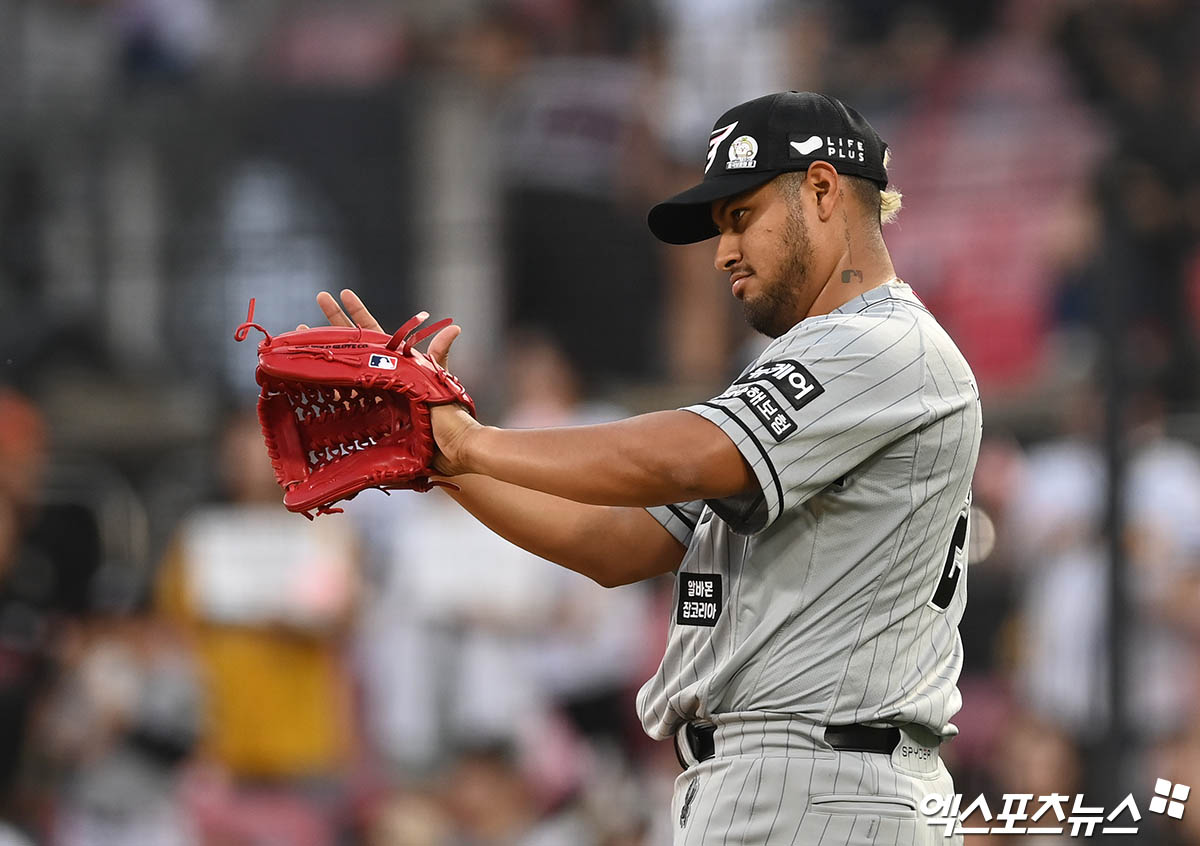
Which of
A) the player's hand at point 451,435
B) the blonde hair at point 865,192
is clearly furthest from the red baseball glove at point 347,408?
the blonde hair at point 865,192

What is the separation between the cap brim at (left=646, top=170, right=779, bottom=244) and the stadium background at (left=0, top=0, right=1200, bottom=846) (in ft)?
9.47

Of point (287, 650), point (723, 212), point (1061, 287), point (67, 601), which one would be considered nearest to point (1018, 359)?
point (1061, 287)

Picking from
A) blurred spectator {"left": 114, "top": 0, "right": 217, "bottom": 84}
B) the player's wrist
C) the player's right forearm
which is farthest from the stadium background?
the player's wrist

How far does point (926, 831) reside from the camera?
9.30ft

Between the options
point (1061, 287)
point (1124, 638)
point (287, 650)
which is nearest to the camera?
point (1124, 638)

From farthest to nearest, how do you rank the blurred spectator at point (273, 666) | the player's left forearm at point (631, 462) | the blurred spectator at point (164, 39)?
the blurred spectator at point (164, 39) → the blurred spectator at point (273, 666) → the player's left forearm at point (631, 462)

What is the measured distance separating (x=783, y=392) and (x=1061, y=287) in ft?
16.3

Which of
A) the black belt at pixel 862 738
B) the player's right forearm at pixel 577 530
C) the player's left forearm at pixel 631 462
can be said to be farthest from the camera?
the player's right forearm at pixel 577 530

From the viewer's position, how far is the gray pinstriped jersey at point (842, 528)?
107 inches

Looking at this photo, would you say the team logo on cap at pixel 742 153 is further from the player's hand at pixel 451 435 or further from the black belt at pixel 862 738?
the black belt at pixel 862 738

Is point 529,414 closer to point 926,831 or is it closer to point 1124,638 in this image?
point 1124,638

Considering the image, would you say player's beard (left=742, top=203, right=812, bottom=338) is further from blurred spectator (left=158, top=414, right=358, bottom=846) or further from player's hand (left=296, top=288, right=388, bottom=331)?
blurred spectator (left=158, top=414, right=358, bottom=846)

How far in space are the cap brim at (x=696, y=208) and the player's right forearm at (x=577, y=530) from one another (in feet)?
1.68

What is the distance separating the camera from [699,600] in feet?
9.61
